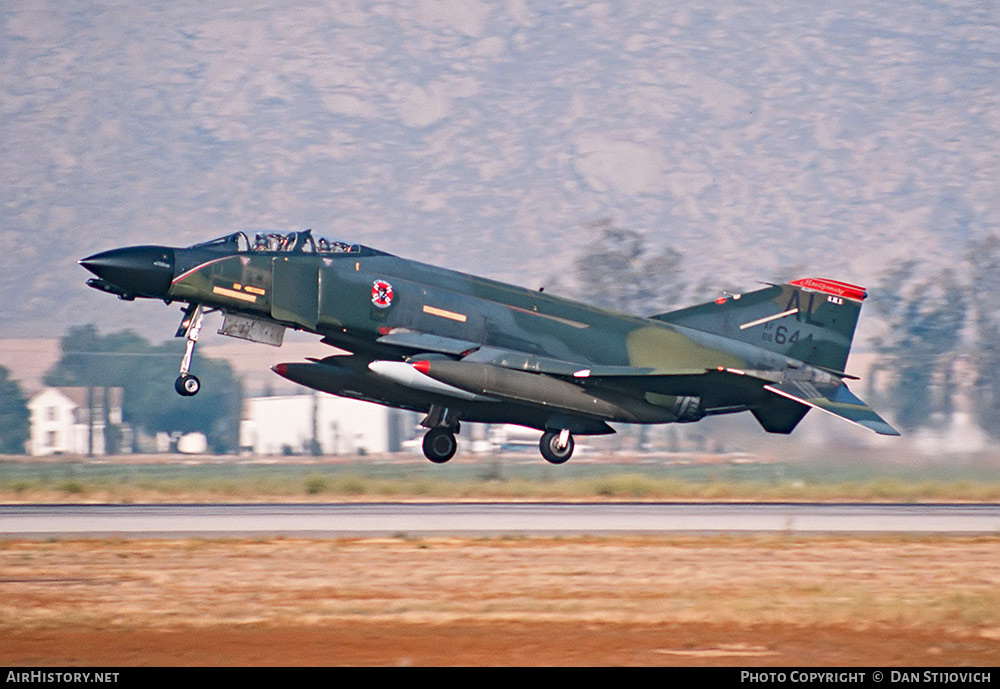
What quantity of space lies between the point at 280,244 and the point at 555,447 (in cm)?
672

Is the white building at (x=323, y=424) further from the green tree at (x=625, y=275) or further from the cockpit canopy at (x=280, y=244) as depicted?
the cockpit canopy at (x=280, y=244)

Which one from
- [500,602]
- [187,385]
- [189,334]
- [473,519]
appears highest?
[189,334]

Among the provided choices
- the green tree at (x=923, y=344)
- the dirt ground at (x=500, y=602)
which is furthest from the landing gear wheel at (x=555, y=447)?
the green tree at (x=923, y=344)

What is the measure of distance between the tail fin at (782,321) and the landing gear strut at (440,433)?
4954 mm

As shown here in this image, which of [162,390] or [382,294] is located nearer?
[382,294]

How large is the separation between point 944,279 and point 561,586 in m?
60.5

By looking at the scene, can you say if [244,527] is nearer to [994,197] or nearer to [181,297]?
[181,297]

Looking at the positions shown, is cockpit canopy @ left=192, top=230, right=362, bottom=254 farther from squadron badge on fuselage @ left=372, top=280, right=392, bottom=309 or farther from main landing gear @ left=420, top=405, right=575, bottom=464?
main landing gear @ left=420, top=405, right=575, bottom=464

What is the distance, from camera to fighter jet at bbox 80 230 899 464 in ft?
73.6

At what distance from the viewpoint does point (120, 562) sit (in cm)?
1552

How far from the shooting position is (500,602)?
1323 cm

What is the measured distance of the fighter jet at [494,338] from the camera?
2244cm

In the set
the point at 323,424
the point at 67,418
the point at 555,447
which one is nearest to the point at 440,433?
the point at 555,447

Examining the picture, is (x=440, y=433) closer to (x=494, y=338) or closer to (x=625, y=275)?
(x=494, y=338)
